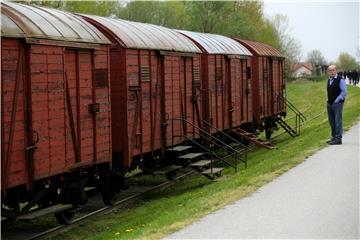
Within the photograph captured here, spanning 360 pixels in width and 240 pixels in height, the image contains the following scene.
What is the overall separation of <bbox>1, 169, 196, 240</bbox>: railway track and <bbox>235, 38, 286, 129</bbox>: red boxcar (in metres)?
6.60

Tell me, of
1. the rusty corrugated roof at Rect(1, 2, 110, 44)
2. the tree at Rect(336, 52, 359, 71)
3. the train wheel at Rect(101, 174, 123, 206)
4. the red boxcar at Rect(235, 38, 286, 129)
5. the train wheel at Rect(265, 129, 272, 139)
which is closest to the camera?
the rusty corrugated roof at Rect(1, 2, 110, 44)

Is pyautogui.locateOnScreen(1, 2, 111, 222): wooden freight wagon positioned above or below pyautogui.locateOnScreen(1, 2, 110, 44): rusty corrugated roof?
below

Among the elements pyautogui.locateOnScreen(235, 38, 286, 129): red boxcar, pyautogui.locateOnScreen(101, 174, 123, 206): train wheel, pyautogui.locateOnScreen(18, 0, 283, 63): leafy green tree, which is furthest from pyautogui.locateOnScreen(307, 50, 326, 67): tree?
pyautogui.locateOnScreen(101, 174, 123, 206): train wheel

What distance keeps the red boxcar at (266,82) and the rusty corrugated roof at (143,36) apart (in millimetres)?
6690

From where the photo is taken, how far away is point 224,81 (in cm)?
1953

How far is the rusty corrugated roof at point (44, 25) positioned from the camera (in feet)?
29.0

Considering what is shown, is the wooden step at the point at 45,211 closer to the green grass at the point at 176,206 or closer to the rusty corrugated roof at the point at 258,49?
the green grass at the point at 176,206

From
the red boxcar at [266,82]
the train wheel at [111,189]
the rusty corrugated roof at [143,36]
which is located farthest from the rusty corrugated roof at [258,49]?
the train wheel at [111,189]

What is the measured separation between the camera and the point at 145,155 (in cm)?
1413

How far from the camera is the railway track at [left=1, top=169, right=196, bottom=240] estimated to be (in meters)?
10.7

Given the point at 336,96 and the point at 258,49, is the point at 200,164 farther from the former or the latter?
the point at 258,49

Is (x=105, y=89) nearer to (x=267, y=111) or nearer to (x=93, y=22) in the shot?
(x=93, y=22)

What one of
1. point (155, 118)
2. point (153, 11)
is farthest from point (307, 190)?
point (153, 11)

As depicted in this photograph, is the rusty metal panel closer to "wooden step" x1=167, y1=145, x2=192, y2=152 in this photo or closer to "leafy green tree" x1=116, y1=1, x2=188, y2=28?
"wooden step" x1=167, y1=145, x2=192, y2=152
